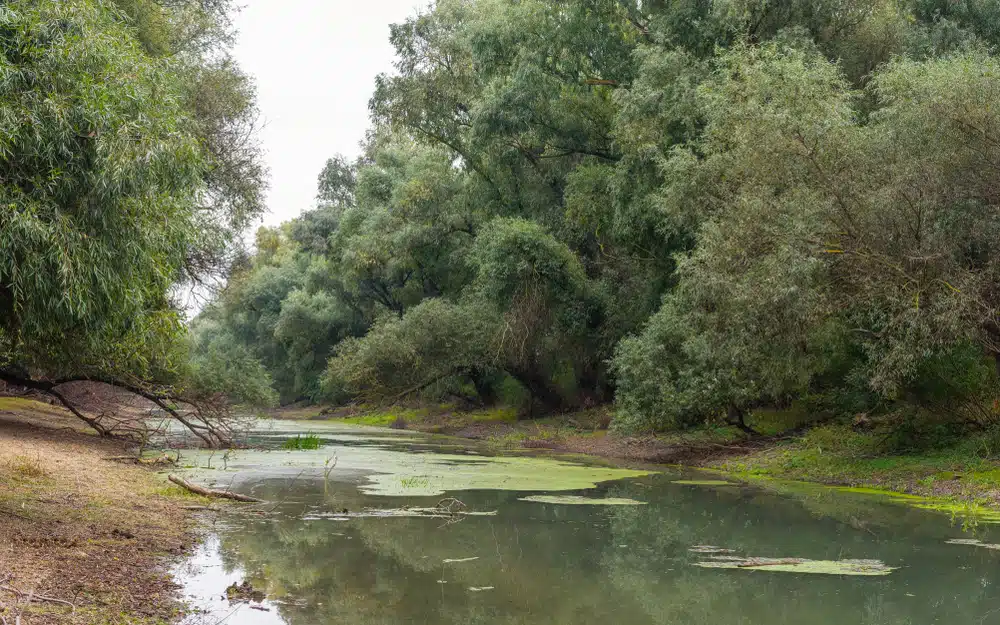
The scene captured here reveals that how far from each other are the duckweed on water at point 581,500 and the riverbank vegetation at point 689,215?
519 cm

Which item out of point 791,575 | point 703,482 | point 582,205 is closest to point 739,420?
point 703,482

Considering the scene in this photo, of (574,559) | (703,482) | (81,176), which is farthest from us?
(703,482)

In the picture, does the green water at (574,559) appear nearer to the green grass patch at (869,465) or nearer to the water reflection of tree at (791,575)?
the water reflection of tree at (791,575)

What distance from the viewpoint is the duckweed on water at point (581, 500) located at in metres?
15.3

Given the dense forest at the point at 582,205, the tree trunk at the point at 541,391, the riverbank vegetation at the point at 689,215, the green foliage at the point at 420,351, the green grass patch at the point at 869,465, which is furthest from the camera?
the tree trunk at the point at 541,391

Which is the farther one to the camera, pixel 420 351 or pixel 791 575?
pixel 420 351

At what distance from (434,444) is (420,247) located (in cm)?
1429

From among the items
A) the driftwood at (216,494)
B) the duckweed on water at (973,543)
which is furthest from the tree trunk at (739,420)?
the driftwood at (216,494)

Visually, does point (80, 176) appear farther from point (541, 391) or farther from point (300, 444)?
point (541, 391)

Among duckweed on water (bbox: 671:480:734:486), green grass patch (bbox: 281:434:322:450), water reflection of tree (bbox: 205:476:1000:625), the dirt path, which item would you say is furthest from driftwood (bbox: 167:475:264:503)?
green grass patch (bbox: 281:434:322:450)

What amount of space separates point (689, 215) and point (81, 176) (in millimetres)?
16955

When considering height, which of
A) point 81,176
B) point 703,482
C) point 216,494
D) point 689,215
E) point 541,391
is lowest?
point 703,482

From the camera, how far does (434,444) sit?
104 ft

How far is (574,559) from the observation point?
10461 millimetres
